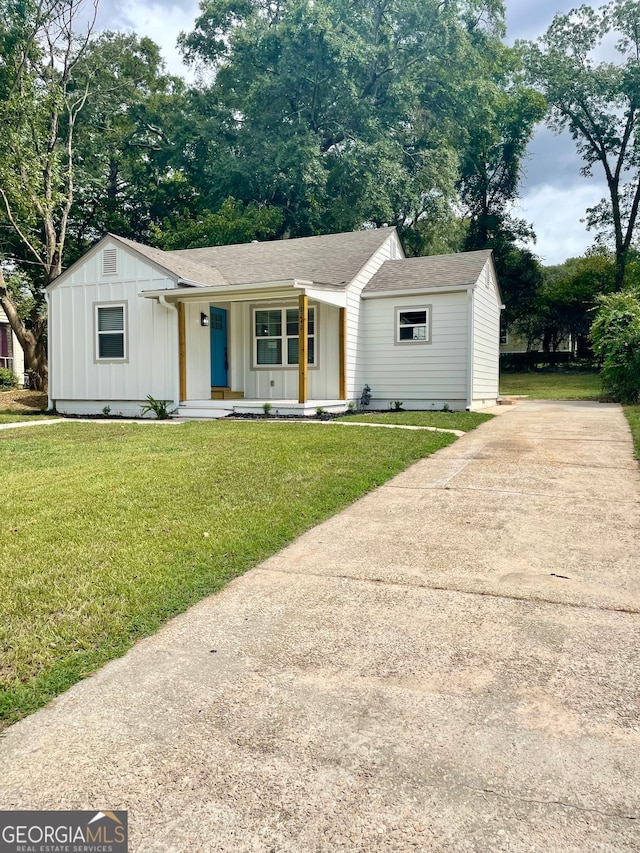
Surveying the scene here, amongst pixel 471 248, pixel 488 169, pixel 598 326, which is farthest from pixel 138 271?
pixel 488 169

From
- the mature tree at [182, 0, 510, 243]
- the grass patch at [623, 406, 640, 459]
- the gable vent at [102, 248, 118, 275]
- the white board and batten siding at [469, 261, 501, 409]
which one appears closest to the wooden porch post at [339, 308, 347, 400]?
the white board and batten siding at [469, 261, 501, 409]

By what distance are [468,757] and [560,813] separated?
31cm

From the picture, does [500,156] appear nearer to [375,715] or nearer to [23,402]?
[23,402]

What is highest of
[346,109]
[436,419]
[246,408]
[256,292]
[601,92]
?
[601,92]

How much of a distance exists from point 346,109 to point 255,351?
15938 millimetres

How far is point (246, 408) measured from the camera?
13.1 meters

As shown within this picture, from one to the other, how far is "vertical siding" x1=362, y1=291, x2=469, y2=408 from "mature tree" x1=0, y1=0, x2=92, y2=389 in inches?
455

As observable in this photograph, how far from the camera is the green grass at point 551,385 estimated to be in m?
21.2

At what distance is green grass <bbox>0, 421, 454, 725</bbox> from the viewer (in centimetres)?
267

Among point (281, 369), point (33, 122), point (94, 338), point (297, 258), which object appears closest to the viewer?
point (94, 338)

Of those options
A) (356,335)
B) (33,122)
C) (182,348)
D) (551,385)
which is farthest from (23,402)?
(551,385)

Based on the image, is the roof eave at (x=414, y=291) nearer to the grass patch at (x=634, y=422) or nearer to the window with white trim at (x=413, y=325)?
the window with white trim at (x=413, y=325)

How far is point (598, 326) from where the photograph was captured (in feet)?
54.1

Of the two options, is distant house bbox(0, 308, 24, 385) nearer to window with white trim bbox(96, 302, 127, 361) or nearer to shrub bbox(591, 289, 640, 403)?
window with white trim bbox(96, 302, 127, 361)
